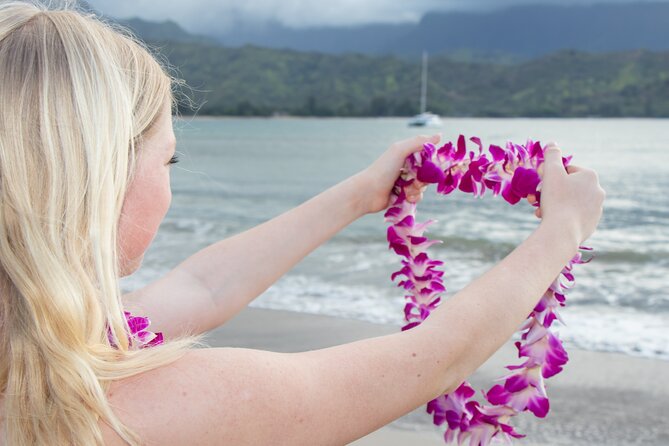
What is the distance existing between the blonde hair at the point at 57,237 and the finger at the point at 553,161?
1.01 meters

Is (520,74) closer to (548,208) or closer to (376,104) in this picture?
(376,104)

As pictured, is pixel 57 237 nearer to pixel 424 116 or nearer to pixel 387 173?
pixel 387 173

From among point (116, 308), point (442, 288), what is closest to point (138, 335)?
point (116, 308)

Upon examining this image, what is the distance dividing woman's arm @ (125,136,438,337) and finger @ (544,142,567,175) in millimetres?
433

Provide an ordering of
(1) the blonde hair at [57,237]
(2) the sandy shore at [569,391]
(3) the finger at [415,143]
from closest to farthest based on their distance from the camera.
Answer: (1) the blonde hair at [57,237]
(3) the finger at [415,143]
(2) the sandy shore at [569,391]

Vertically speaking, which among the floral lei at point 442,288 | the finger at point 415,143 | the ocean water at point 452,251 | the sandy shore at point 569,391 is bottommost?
the ocean water at point 452,251

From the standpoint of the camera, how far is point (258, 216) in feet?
52.5

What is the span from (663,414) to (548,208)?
361 centimetres

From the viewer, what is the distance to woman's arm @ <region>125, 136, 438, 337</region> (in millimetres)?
2379

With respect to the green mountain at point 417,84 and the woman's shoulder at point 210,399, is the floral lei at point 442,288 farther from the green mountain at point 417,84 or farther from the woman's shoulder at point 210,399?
the green mountain at point 417,84

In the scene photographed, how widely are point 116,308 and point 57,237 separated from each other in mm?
203

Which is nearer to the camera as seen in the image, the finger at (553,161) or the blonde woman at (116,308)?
the blonde woman at (116,308)

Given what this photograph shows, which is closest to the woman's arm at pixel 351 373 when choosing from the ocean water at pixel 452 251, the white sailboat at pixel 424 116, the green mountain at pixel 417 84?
the ocean water at pixel 452 251

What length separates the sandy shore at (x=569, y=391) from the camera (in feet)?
14.6
